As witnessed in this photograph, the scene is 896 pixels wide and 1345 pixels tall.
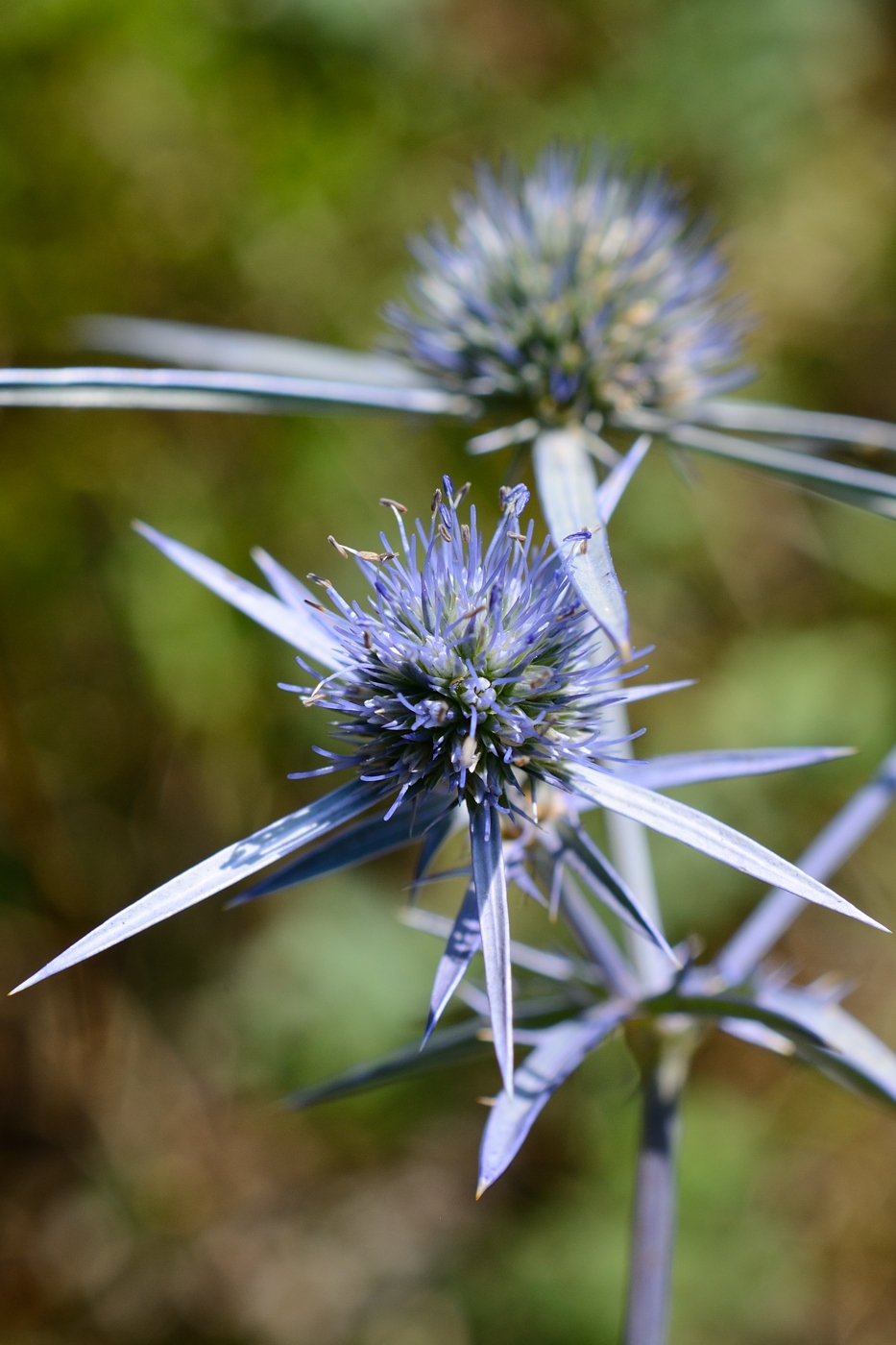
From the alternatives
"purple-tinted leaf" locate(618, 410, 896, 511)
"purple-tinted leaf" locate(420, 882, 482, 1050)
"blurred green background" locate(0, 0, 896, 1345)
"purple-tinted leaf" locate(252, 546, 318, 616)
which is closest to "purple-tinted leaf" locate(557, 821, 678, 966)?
"purple-tinted leaf" locate(420, 882, 482, 1050)

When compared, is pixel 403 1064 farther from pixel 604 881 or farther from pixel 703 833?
pixel 703 833

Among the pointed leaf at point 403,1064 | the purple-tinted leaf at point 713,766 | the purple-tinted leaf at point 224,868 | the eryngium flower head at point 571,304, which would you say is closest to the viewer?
the purple-tinted leaf at point 224,868

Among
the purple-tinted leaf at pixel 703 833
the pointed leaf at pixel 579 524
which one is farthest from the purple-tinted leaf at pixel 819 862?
the pointed leaf at pixel 579 524

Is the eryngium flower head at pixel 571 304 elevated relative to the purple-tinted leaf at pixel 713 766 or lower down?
elevated

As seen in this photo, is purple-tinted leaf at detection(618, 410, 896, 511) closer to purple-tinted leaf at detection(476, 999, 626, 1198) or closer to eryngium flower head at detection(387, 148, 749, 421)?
eryngium flower head at detection(387, 148, 749, 421)

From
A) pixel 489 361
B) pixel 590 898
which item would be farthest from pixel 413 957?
pixel 489 361

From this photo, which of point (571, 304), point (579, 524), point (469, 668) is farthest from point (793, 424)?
point (469, 668)

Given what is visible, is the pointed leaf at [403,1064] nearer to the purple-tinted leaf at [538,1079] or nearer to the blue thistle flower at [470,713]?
the purple-tinted leaf at [538,1079]
